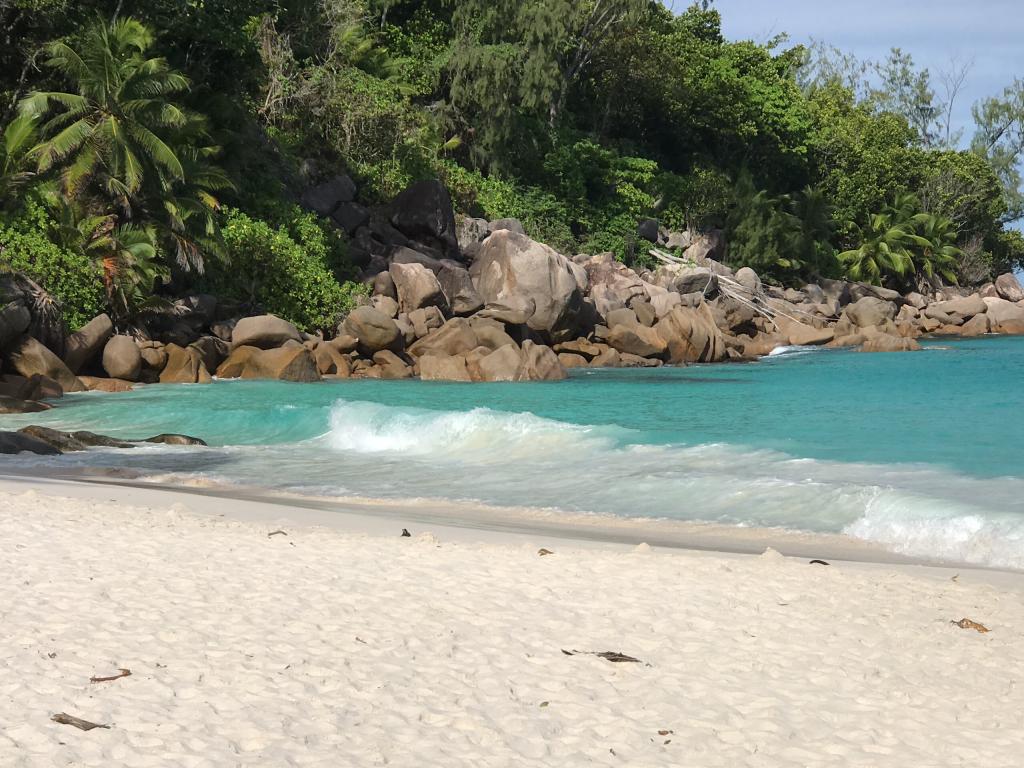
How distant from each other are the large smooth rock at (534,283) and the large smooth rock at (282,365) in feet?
21.4

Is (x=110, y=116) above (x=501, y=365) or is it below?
above

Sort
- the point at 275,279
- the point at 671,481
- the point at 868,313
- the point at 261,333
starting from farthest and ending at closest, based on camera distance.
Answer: the point at 868,313
the point at 275,279
the point at 261,333
the point at 671,481

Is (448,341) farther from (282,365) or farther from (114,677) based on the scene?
(114,677)

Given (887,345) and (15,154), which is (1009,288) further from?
(15,154)

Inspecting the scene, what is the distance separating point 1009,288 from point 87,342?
49455 mm

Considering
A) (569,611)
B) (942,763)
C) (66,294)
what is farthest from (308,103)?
(942,763)

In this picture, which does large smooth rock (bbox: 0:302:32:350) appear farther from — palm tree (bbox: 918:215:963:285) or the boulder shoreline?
palm tree (bbox: 918:215:963:285)

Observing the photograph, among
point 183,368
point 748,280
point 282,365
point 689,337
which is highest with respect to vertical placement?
point 748,280

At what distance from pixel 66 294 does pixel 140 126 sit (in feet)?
13.8

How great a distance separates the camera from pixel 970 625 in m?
6.06

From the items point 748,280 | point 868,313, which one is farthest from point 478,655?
point 868,313

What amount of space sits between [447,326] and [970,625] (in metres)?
22.8

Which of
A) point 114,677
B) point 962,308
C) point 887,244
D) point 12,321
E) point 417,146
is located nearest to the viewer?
point 114,677

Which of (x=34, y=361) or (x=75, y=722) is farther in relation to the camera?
(x=34, y=361)
